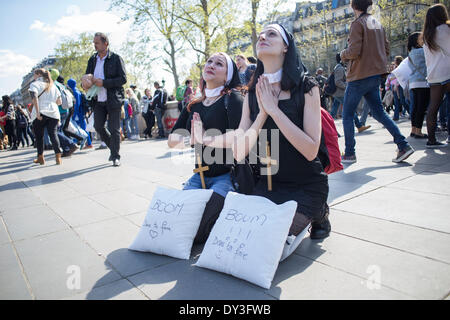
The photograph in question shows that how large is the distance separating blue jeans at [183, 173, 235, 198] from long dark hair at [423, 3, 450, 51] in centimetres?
401

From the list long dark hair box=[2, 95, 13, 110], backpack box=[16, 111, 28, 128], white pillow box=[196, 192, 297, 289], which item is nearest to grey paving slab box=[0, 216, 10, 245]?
white pillow box=[196, 192, 297, 289]

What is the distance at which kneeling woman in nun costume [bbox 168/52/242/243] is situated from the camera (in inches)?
110

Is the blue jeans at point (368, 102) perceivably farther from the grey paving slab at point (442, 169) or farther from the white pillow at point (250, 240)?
the white pillow at point (250, 240)

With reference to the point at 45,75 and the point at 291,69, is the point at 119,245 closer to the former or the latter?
the point at 291,69

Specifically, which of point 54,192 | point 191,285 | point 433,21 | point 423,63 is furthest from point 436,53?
point 54,192

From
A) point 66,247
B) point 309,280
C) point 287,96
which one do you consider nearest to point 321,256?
point 309,280

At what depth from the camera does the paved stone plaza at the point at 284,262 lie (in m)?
1.89

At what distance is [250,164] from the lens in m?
2.64

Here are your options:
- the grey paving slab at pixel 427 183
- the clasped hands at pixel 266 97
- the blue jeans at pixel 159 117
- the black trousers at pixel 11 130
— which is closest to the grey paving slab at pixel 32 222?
the clasped hands at pixel 266 97

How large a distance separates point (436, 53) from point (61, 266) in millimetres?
5427

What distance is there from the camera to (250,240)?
1.99m

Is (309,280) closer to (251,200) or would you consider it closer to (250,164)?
(251,200)
